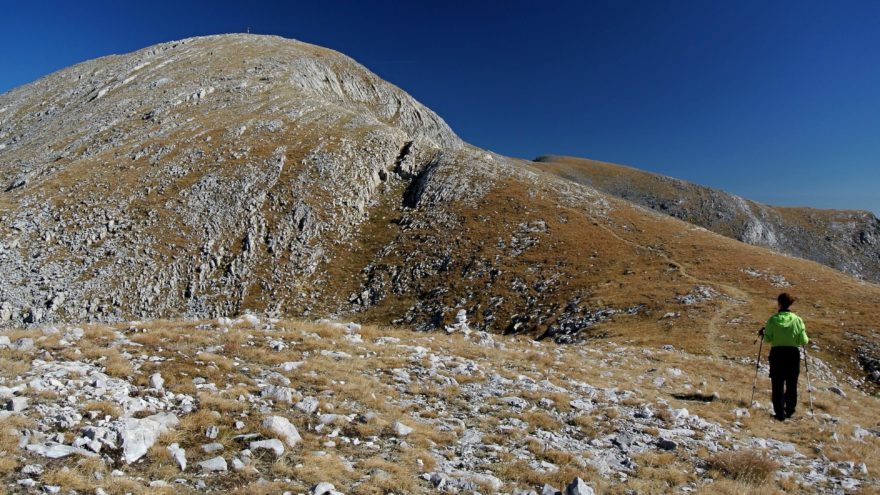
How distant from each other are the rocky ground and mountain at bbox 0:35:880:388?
605 inches

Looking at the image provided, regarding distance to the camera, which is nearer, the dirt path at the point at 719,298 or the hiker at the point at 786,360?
the hiker at the point at 786,360

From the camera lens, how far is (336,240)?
57281 mm

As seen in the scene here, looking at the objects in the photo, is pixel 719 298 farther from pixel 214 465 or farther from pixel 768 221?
pixel 768 221

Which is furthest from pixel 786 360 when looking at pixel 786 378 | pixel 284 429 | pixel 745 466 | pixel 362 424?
pixel 284 429

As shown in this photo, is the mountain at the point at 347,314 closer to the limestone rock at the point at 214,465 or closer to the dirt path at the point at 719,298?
the limestone rock at the point at 214,465

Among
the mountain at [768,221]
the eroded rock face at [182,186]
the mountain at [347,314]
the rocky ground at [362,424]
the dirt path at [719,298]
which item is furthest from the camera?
the mountain at [768,221]

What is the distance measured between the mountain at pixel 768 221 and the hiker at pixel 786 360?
421ft

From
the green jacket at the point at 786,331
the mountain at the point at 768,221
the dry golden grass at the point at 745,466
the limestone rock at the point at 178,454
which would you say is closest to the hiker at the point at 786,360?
the green jacket at the point at 786,331

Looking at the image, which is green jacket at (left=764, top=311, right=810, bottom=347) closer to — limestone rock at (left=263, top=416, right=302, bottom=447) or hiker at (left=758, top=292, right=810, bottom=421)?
hiker at (left=758, top=292, right=810, bottom=421)

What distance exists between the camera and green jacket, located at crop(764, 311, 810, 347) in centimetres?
1499

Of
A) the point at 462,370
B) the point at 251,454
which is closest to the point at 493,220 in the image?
the point at 462,370

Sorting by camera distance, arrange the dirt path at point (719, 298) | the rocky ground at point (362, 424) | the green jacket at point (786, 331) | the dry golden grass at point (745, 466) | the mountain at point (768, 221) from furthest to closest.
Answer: the mountain at point (768, 221) → the dirt path at point (719, 298) → the green jacket at point (786, 331) → the dry golden grass at point (745, 466) → the rocky ground at point (362, 424)

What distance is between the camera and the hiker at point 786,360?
14.9 metres

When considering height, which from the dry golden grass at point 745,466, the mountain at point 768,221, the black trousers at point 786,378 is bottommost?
the dry golden grass at point 745,466
